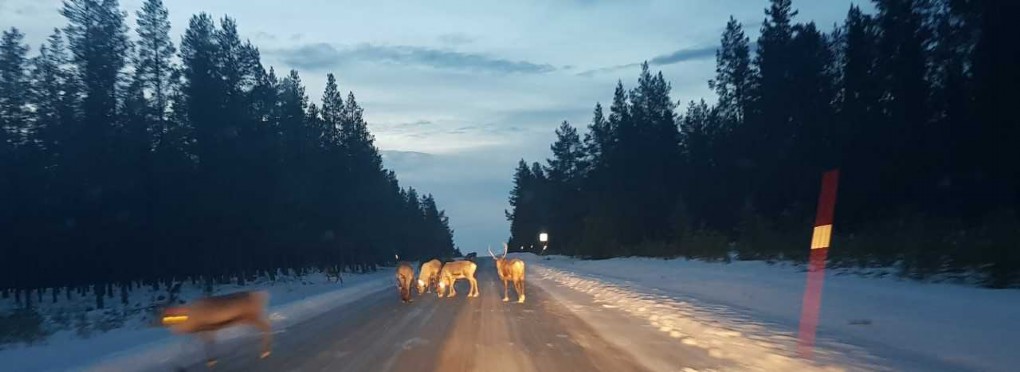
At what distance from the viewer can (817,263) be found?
31531mm

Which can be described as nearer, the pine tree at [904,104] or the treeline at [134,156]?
the pine tree at [904,104]

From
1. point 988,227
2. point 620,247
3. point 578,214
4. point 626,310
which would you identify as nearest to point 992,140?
point 988,227

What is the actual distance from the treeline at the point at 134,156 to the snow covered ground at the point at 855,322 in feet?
85.8

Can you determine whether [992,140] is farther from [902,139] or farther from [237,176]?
[237,176]

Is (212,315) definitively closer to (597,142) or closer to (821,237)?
(821,237)

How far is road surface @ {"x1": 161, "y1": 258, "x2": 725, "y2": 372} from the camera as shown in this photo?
542 inches

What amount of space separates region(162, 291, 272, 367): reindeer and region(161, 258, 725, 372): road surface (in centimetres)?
50

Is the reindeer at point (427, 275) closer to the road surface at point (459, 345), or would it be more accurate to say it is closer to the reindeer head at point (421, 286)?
the reindeer head at point (421, 286)

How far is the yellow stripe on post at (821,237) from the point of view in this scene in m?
34.2

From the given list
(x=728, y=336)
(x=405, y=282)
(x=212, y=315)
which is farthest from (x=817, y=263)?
(x=212, y=315)

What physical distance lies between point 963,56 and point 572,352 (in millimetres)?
27240

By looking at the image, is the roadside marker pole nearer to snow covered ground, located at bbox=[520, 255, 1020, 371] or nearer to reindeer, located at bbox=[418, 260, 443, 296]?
snow covered ground, located at bbox=[520, 255, 1020, 371]

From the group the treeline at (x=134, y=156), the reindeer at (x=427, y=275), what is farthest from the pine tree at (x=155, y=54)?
the reindeer at (x=427, y=275)

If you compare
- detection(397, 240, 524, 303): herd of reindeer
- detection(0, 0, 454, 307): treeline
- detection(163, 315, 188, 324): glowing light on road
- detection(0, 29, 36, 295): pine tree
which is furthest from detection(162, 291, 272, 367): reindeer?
detection(0, 29, 36, 295): pine tree
